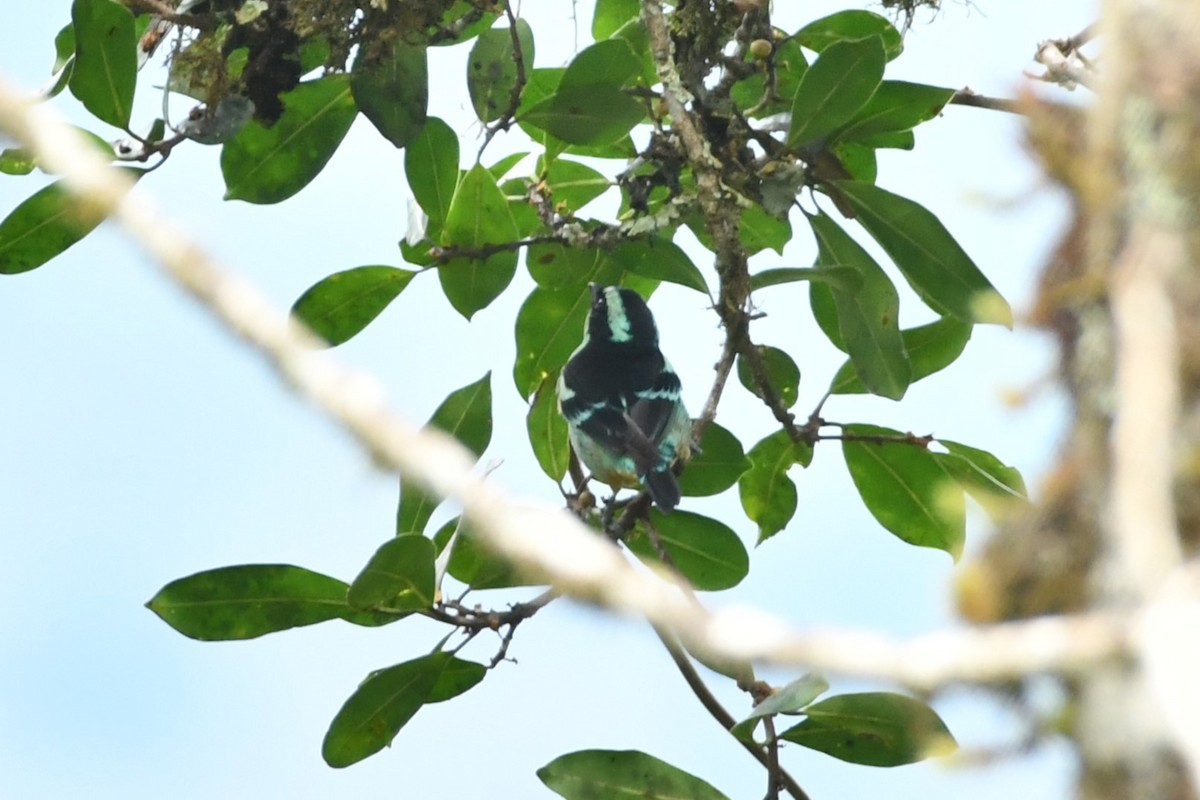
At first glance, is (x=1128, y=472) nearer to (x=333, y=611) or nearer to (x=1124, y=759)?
(x=1124, y=759)

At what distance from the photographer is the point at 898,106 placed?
3125 mm

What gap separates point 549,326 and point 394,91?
26.0 inches

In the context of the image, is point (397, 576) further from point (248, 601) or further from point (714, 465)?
point (714, 465)

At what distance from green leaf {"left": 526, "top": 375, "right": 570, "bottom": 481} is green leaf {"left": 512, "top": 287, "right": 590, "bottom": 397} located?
6cm

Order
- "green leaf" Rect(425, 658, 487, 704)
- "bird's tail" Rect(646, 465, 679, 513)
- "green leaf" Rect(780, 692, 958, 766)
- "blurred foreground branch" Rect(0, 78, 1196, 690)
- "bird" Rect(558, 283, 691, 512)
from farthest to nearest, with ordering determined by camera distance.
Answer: "bird" Rect(558, 283, 691, 512) → "bird's tail" Rect(646, 465, 679, 513) → "green leaf" Rect(425, 658, 487, 704) → "green leaf" Rect(780, 692, 958, 766) → "blurred foreground branch" Rect(0, 78, 1196, 690)

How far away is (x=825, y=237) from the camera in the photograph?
3232 mm

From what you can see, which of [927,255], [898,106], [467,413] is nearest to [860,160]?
[898,106]

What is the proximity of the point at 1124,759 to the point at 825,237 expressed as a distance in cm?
216

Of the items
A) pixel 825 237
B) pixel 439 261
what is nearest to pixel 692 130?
pixel 825 237

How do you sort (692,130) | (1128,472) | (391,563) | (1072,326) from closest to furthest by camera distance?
(1128,472), (1072,326), (391,563), (692,130)

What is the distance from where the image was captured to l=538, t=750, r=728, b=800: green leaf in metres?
2.78

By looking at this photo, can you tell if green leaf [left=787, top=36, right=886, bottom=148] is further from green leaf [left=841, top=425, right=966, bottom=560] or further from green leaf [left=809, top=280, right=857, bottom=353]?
green leaf [left=841, top=425, right=966, bottom=560]

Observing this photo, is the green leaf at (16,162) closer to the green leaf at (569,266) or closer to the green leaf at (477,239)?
the green leaf at (477,239)

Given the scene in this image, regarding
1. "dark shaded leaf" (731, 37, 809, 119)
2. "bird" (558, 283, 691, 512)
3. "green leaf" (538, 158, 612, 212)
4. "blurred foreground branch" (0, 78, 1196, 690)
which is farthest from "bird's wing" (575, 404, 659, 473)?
"blurred foreground branch" (0, 78, 1196, 690)
